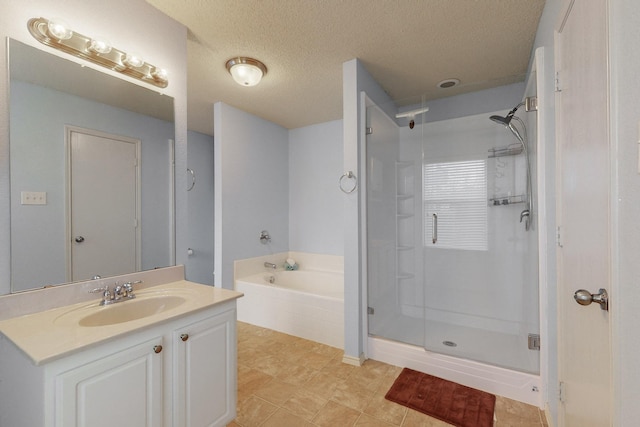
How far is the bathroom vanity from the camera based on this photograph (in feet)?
2.98

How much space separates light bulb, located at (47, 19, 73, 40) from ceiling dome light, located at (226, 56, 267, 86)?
1.16 m

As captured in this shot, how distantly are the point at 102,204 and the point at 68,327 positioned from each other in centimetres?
69

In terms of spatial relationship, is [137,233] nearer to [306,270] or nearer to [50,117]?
[50,117]

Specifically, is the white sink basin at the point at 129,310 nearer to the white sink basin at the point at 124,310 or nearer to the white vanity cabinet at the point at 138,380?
the white sink basin at the point at 124,310

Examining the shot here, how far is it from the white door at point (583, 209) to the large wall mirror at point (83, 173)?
7.00ft

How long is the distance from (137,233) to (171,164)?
493mm

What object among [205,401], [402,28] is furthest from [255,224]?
[402,28]

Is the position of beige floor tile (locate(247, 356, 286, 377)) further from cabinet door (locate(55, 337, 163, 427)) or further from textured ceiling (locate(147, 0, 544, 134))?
textured ceiling (locate(147, 0, 544, 134))

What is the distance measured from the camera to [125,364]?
1062 millimetres

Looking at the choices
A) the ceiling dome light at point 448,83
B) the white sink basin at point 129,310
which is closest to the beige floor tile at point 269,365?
the white sink basin at point 129,310

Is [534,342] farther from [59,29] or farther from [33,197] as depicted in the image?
[59,29]

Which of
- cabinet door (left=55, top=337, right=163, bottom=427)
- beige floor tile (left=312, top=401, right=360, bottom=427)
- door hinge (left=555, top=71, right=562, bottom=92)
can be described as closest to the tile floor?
beige floor tile (left=312, top=401, right=360, bottom=427)

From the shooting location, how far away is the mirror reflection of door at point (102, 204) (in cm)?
138

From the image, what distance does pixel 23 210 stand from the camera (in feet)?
3.98
